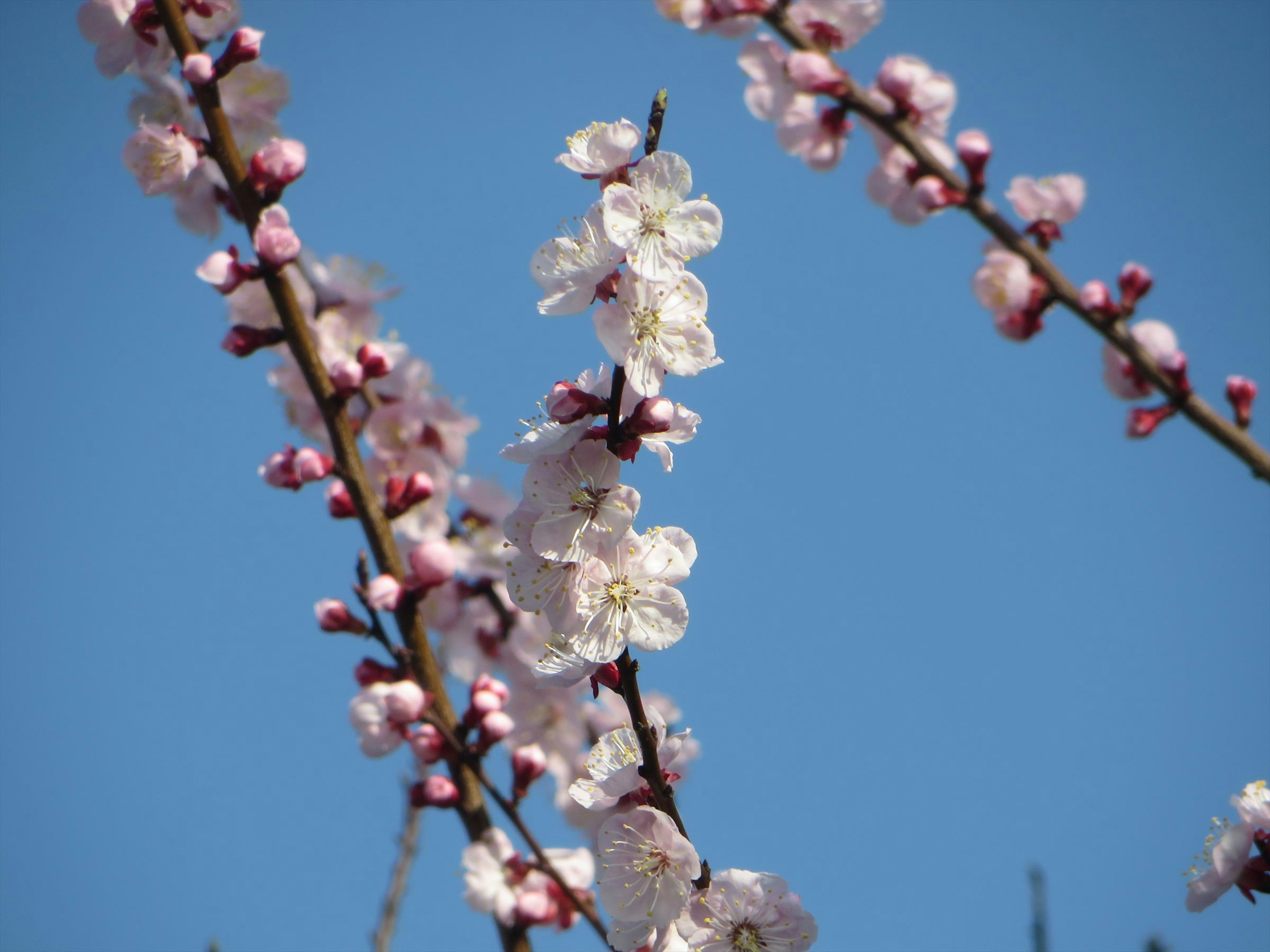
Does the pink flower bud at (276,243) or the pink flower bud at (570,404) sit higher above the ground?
the pink flower bud at (276,243)

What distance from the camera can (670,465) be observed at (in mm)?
1429

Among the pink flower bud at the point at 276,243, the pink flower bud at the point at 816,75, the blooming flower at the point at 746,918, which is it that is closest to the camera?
the blooming flower at the point at 746,918

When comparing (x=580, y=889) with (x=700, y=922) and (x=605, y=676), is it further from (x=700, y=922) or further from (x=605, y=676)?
(x=605, y=676)

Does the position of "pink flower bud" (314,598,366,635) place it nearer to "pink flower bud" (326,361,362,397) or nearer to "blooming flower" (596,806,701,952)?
"pink flower bud" (326,361,362,397)

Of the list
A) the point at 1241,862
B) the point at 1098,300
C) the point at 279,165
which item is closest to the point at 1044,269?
the point at 1098,300

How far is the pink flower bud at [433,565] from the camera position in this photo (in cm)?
250

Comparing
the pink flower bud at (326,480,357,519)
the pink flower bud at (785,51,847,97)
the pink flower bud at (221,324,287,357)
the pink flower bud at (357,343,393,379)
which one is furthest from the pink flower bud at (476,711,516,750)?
the pink flower bud at (785,51,847,97)

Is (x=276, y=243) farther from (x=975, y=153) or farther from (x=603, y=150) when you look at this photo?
(x=975, y=153)

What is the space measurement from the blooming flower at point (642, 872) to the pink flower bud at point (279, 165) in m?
1.93

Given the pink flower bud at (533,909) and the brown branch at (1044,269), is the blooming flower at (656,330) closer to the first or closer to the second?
the brown branch at (1044,269)

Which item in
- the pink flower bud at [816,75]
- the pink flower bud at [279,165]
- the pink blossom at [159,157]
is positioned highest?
the pink flower bud at [816,75]

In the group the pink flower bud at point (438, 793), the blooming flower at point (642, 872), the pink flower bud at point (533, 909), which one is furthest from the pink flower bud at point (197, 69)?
the pink flower bud at point (533, 909)

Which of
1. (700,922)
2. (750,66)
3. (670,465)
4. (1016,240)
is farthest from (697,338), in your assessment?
(750,66)

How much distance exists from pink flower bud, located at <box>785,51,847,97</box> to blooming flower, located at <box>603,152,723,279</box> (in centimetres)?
176
